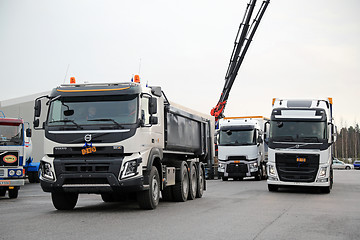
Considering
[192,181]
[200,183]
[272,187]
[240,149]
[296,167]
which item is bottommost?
[272,187]

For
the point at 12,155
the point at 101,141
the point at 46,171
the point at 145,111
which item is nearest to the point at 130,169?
the point at 101,141

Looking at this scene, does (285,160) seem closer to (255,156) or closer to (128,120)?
(128,120)

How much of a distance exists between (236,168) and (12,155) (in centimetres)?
1678

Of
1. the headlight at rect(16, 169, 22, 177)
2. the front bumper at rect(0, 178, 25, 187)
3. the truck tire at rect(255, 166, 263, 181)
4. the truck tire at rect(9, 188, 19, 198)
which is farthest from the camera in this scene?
the truck tire at rect(255, 166, 263, 181)

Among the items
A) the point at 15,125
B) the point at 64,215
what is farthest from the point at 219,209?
the point at 15,125

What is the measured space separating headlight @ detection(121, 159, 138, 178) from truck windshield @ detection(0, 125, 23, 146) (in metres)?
7.57

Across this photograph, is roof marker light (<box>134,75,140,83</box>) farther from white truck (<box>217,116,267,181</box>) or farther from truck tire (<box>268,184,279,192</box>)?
white truck (<box>217,116,267,181</box>)

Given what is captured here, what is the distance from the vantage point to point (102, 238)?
875cm

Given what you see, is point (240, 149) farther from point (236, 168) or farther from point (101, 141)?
point (101, 141)

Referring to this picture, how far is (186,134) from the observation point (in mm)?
17094


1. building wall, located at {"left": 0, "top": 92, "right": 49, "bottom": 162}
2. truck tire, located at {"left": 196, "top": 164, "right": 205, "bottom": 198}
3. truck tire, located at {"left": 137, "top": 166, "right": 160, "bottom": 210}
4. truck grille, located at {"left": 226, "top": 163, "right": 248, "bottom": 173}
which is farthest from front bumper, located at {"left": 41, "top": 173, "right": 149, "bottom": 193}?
building wall, located at {"left": 0, "top": 92, "right": 49, "bottom": 162}

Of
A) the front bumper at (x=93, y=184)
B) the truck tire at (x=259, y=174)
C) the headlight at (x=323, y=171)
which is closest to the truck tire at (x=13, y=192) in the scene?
the front bumper at (x=93, y=184)

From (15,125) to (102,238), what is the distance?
459 inches

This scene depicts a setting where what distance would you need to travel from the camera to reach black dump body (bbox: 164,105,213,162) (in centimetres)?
1512
